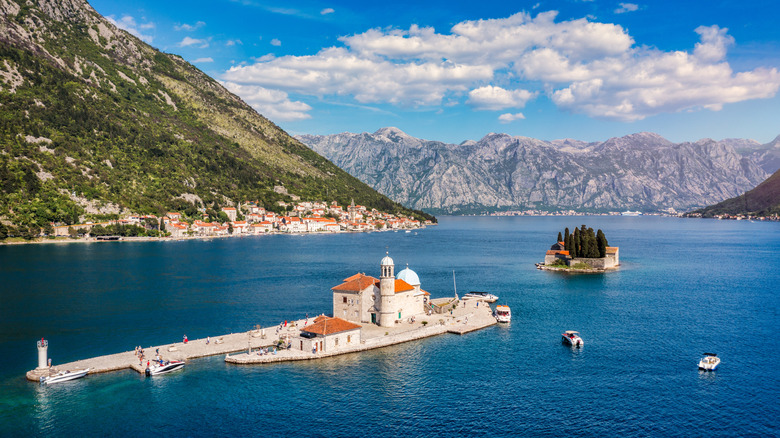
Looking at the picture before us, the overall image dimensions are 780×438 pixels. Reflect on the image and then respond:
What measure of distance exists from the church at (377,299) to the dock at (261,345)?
1.41 m

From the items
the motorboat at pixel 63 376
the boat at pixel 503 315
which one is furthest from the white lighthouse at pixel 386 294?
the motorboat at pixel 63 376

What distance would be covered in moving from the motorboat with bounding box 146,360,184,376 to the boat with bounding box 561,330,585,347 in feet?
151

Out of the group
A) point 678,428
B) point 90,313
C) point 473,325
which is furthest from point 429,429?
point 90,313

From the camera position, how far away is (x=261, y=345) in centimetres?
5975

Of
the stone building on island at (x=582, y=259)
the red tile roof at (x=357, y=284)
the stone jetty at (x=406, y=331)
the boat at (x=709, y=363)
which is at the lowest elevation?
the boat at (x=709, y=363)

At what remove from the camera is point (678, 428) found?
135 feet

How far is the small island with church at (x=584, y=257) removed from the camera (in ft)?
419

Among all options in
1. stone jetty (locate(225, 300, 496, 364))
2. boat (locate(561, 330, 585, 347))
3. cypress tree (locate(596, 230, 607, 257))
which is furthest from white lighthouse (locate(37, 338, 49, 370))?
cypress tree (locate(596, 230, 607, 257))

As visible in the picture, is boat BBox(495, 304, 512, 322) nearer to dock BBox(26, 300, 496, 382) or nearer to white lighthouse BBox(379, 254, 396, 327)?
dock BBox(26, 300, 496, 382)

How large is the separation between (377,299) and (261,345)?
56.4 ft

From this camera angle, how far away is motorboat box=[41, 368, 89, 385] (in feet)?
159

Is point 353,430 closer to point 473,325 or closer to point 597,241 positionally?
point 473,325

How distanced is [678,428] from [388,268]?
120 ft

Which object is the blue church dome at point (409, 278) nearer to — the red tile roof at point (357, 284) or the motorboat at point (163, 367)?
the red tile roof at point (357, 284)
